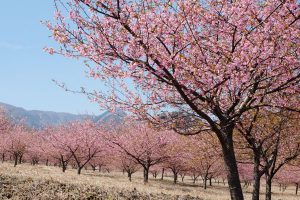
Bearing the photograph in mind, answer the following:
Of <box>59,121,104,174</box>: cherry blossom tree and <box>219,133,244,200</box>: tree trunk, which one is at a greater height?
<box>59,121,104,174</box>: cherry blossom tree

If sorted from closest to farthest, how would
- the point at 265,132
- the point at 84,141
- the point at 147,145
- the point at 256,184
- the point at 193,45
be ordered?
the point at 193,45 < the point at 256,184 < the point at 265,132 < the point at 147,145 < the point at 84,141

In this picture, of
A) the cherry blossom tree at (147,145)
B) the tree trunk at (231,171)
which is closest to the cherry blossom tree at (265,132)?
the tree trunk at (231,171)

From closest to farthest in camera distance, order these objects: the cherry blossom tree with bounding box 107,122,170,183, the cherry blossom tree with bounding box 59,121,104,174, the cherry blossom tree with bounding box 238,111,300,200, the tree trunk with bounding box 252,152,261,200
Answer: the cherry blossom tree with bounding box 238,111,300,200 < the tree trunk with bounding box 252,152,261,200 < the cherry blossom tree with bounding box 107,122,170,183 < the cherry blossom tree with bounding box 59,121,104,174

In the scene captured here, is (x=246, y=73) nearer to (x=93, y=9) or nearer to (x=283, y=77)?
(x=283, y=77)

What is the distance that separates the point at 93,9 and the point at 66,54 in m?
1.22

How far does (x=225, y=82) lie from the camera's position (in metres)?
7.52

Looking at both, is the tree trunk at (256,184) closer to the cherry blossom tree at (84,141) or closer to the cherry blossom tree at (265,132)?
the cherry blossom tree at (265,132)

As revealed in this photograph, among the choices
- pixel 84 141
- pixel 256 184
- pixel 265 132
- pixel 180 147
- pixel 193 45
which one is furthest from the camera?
pixel 84 141

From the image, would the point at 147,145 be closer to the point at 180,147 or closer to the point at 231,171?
the point at 180,147

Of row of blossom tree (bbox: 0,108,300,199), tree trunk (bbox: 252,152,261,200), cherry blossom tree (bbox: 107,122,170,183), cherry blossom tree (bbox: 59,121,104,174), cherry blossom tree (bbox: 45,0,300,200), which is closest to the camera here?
cherry blossom tree (bbox: 45,0,300,200)

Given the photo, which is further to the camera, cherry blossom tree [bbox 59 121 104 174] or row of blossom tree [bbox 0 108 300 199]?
cherry blossom tree [bbox 59 121 104 174]

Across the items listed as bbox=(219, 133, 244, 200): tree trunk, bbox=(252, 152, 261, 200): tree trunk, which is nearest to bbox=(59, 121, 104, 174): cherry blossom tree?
bbox=(252, 152, 261, 200): tree trunk

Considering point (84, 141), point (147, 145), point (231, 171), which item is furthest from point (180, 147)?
point (231, 171)

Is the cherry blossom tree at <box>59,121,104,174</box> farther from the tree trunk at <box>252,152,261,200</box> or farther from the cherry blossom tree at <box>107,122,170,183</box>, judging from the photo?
the tree trunk at <box>252,152,261,200</box>
